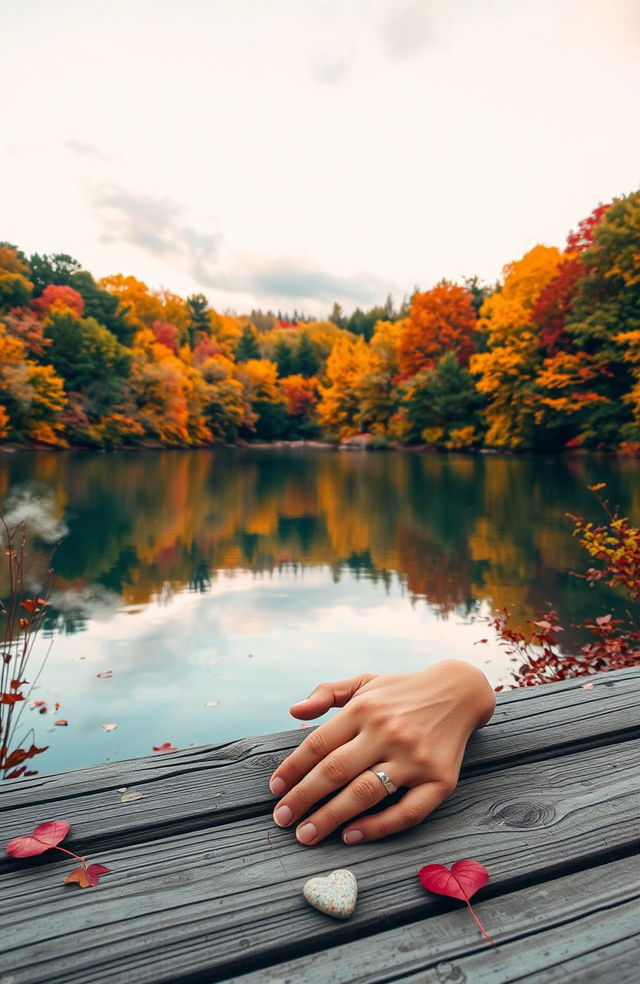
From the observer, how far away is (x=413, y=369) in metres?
34.0

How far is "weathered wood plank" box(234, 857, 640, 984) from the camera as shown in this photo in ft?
2.00

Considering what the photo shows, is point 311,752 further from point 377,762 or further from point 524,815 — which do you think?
point 524,815

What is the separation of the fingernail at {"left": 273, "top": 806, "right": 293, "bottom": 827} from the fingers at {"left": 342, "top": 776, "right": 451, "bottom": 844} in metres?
0.08

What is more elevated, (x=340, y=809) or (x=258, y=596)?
(x=340, y=809)

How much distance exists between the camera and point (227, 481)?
52.3 ft

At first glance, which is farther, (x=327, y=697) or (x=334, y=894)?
(x=327, y=697)

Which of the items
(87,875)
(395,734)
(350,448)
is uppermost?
(395,734)

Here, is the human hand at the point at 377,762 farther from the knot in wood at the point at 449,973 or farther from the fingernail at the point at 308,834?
the knot in wood at the point at 449,973

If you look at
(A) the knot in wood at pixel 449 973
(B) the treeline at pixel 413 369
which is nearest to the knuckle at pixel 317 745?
(A) the knot in wood at pixel 449 973

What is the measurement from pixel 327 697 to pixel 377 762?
225 millimetres

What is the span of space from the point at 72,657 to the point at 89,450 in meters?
26.9

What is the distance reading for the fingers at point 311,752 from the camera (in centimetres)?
89

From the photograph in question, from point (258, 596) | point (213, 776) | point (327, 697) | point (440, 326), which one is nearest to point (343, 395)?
point (440, 326)

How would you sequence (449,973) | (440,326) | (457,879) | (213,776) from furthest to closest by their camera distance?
(440,326), (213,776), (457,879), (449,973)
